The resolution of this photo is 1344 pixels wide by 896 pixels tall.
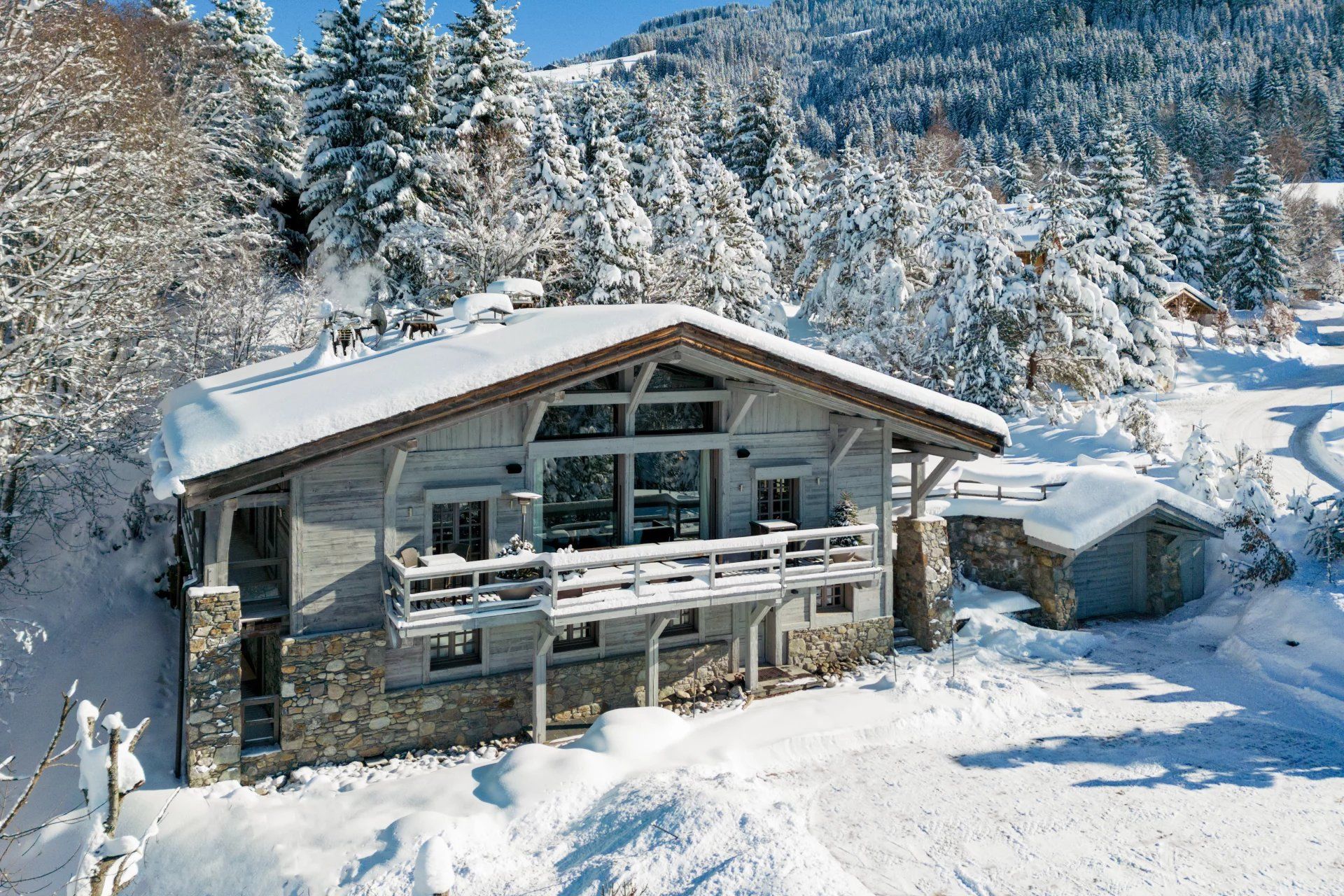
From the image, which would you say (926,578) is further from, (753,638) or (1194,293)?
(1194,293)

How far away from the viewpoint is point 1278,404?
3878 cm

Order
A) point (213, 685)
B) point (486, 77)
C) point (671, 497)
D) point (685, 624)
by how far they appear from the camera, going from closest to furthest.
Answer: point (213, 685) < point (671, 497) < point (685, 624) < point (486, 77)

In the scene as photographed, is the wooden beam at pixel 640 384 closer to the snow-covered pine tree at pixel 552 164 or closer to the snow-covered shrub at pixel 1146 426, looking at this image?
the snow-covered pine tree at pixel 552 164

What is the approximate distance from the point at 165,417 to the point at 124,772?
13051 millimetres

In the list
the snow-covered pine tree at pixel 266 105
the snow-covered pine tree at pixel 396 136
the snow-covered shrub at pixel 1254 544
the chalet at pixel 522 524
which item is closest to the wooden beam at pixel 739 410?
the chalet at pixel 522 524

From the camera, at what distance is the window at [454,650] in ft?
45.5

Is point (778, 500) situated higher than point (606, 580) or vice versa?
point (778, 500)

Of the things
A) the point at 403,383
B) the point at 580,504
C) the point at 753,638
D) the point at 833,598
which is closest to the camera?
the point at 403,383

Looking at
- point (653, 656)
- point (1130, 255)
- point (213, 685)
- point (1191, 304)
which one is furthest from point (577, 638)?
point (1191, 304)

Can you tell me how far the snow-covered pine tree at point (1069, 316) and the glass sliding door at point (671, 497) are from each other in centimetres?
2352

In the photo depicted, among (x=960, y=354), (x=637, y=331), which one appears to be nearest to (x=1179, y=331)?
(x=960, y=354)

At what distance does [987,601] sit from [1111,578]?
11.5 ft

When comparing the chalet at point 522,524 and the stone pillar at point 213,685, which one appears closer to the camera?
the stone pillar at point 213,685

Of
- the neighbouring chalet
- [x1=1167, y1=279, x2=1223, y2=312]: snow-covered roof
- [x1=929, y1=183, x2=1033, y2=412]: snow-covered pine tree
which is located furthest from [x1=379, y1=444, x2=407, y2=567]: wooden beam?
[x1=1167, y1=279, x2=1223, y2=312]: snow-covered roof
